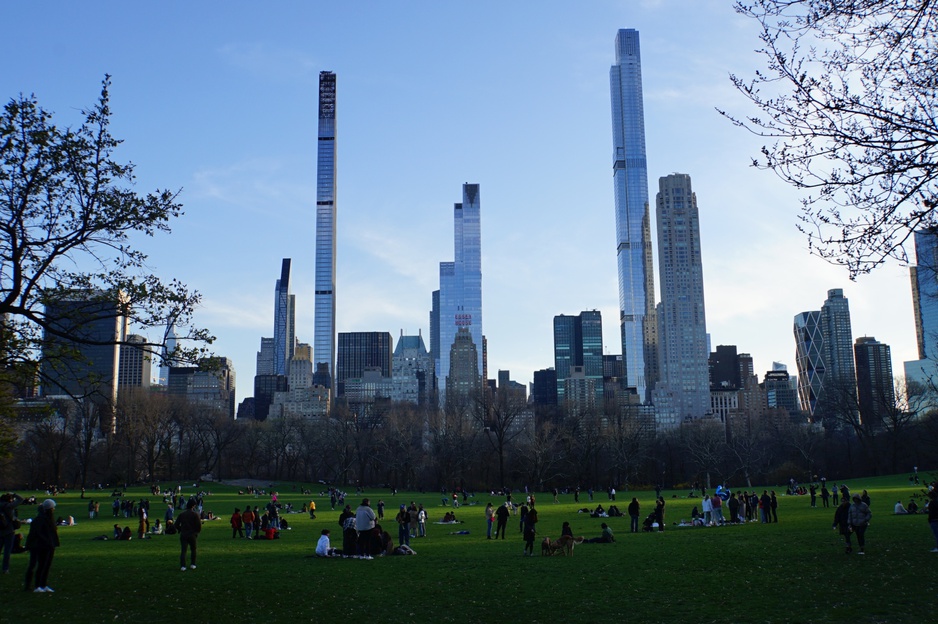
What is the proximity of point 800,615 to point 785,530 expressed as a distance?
15759mm

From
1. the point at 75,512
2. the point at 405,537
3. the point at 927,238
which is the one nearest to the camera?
the point at 927,238

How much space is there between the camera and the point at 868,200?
9.93m

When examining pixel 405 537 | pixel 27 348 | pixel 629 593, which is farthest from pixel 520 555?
pixel 27 348

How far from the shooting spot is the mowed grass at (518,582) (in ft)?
42.5

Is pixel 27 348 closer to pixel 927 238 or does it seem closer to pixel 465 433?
pixel 927 238

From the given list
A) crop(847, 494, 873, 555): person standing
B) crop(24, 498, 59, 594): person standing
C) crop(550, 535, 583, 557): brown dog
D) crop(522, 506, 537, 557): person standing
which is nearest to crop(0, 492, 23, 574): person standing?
crop(24, 498, 59, 594): person standing

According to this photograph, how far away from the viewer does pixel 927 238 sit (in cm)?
1137

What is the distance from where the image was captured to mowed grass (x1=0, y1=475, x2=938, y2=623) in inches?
510

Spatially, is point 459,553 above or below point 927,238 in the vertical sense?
below

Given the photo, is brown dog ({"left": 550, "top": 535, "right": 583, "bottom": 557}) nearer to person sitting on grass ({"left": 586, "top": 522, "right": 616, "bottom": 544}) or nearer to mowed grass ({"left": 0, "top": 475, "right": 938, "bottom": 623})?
mowed grass ({"left": 0, "top": 475, "right": 938, "bottom": 623})

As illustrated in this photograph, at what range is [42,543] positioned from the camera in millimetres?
14953

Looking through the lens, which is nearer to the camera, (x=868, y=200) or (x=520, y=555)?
(x=868, y=200)

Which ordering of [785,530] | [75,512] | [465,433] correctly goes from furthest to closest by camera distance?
[465,433] → [75,512] → [785,530]

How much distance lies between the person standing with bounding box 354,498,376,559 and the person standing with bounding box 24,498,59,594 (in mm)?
8285
